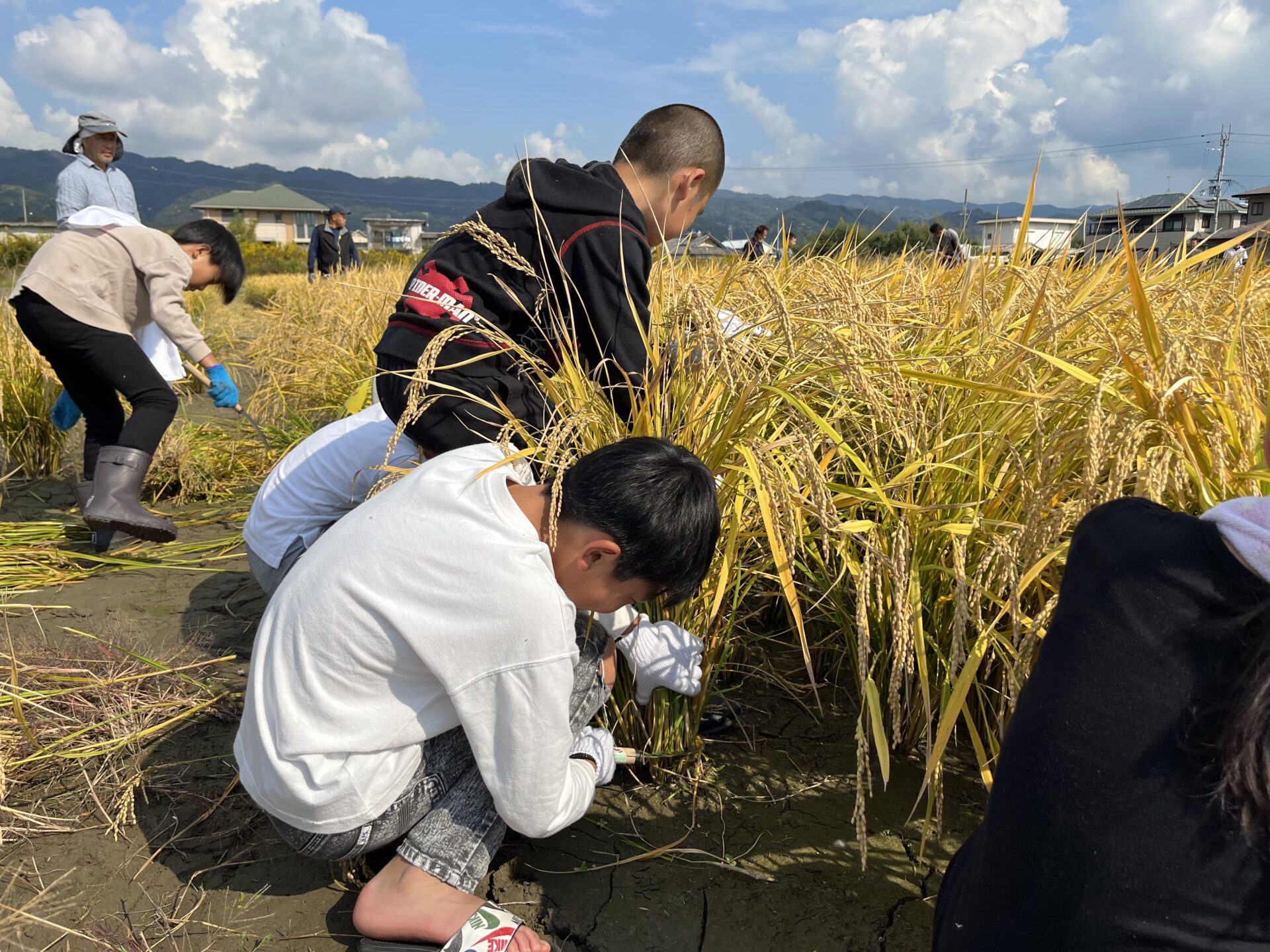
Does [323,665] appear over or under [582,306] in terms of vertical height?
under

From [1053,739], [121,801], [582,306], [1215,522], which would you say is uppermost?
Result: [582,306]

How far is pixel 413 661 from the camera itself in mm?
1382

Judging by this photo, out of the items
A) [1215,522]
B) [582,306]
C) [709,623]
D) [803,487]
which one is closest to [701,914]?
[709,623]

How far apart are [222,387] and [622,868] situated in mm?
2782

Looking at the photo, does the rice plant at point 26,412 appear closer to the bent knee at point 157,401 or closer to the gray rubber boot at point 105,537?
the gray rubber boot at point 105,537

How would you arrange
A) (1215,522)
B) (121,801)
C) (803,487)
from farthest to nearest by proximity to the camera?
(121,801), (803,487), (1215,522)

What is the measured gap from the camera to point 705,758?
189 centimetres

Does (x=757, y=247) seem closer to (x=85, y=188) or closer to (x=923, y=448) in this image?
(x=85, y=188)

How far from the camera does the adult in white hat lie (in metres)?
4.34

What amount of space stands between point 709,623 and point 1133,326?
1039 millimetres

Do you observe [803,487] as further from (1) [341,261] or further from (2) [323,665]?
(1) [341,261]

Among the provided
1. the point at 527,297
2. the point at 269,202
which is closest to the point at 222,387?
the point at 527,297

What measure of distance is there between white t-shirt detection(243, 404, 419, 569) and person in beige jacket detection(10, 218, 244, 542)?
46.4 inches

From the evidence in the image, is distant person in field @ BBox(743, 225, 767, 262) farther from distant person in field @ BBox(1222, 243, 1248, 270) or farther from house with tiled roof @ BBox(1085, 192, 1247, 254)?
distant person in field @ BBox(1222, 243, 1248, 270)
